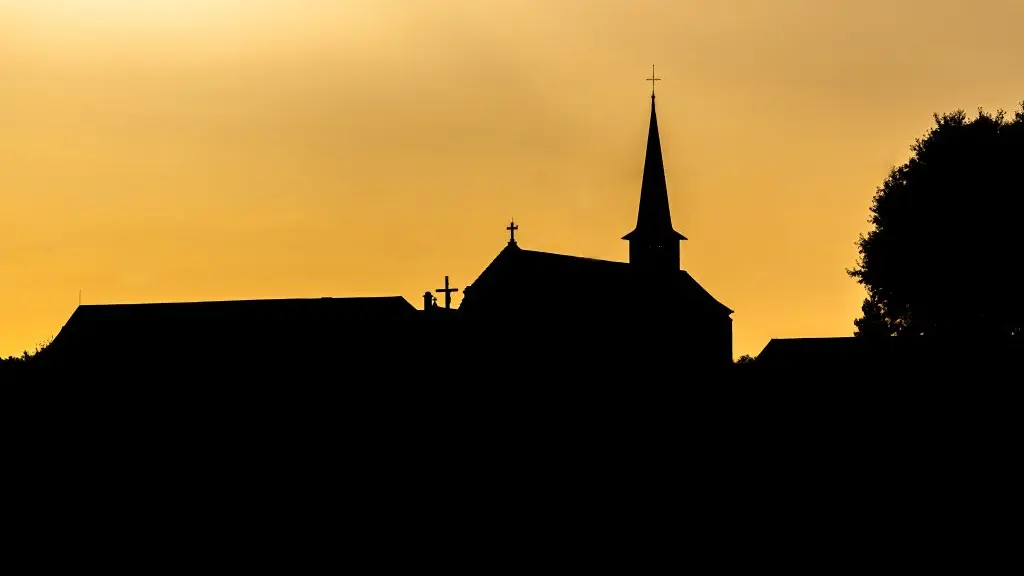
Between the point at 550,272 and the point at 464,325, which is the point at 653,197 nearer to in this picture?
the point at 550,272

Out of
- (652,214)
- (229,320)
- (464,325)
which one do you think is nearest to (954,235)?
(652,214)

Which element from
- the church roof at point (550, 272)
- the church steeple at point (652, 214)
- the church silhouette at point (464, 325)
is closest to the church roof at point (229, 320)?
the church silhouette at point (464, 325)

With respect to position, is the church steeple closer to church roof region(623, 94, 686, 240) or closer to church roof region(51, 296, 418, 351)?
church roof region(623, 94, 686, 240)

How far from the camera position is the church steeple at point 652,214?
96062 mm

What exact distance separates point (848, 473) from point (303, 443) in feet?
69.5

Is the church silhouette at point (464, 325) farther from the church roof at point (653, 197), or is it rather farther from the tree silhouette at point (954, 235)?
the tree silhouette at point (954, 235)

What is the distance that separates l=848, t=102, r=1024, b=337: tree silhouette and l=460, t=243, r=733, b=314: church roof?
15.0 metres

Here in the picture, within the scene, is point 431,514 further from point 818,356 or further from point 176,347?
point 818,356

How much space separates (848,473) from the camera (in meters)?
48.0

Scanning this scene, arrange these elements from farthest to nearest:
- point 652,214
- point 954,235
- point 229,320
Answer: point 652,214
point 954,235
point 229,320

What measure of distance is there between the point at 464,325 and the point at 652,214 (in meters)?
24.5

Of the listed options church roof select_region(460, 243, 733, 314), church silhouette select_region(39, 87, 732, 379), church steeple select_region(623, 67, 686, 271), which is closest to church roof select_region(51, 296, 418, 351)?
church silhouette select_region(39, 87, 732, 379)

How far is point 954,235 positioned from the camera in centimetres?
8081

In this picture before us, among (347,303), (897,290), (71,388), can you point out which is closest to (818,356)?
(897,290)
